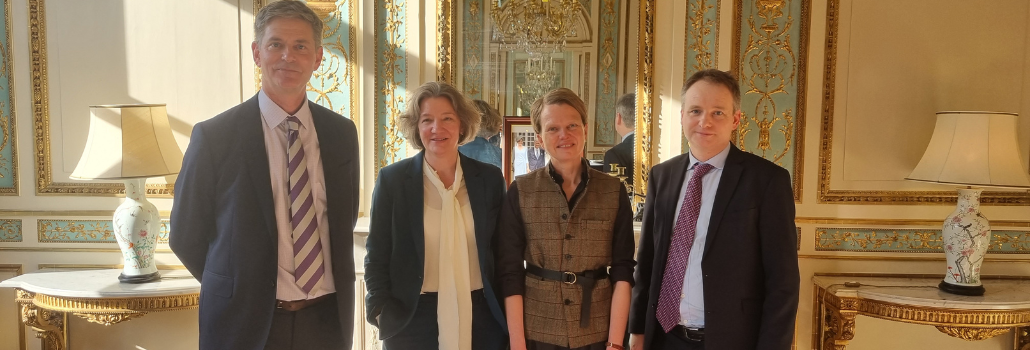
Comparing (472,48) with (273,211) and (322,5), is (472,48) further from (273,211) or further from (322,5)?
(273,211)

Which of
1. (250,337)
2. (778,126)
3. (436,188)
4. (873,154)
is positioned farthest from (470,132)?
(873,154)

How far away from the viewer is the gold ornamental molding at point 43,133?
307cm

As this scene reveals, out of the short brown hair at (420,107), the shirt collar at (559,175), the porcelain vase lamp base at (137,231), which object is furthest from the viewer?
the porcelain vase lamp base at (137,231)

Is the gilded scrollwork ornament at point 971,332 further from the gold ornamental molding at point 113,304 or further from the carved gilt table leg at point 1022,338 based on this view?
the gold ornamental molding at point 113,304

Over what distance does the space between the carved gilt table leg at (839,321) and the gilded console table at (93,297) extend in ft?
9.30

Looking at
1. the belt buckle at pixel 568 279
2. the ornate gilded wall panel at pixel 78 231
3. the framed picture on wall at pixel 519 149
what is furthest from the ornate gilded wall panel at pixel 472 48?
the ornate gilded wall panel at pixel 78 231

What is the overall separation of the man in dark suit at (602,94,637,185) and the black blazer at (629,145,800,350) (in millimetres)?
1319

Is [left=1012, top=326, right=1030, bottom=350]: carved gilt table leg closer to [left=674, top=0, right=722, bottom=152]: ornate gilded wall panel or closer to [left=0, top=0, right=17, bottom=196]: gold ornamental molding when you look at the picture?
[left=674, top=0, right=722, bottom=152]: ornate gilded wall panel

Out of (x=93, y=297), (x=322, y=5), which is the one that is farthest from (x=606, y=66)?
(x=93, y=297)

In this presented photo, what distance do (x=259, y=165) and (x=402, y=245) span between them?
18.8 inches

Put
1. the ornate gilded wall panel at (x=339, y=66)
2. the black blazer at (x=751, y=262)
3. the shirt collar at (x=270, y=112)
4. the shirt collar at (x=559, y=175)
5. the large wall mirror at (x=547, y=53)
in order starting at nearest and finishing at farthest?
1. the black blazer at (x=751, y=262)
2. the shirt collar at (x=270, y=112)
3. the shirt collar at (x=559, y=175)
4. the large wall mirror at (x=547, y=53)
5. the ornate gilded wall panel at (x=339, y=66)

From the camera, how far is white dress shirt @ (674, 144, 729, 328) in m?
1.74

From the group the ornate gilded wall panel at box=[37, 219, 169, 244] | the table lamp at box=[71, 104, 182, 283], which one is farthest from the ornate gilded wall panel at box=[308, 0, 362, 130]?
the ornate gilded wall panel at box=[37, 219, 169, 244]

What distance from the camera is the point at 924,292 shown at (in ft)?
9.13
